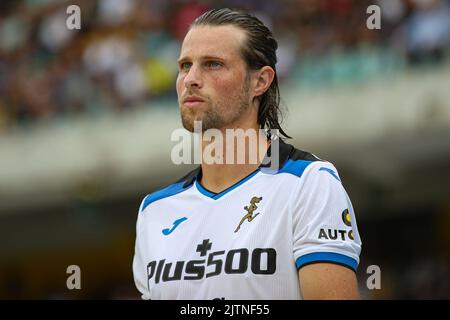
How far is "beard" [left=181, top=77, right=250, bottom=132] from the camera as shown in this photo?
14.0 ft

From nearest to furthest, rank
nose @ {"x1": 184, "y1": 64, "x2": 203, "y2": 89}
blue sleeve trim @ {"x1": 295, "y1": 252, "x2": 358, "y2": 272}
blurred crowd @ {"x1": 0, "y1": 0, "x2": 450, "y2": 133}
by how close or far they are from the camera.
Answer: blue sleeve trim @ {"x1": 295, "y1": 252, "x2": 358, "y2": 272} → nose @ {"x1": 184, "y1": 64, "x2": 203, "y2": 89} → blurred crowd @ {"x1": 0, "y1": 0, "x2": 450, "y2": 133}

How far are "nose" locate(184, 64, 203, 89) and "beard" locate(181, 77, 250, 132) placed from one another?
0.08 metres

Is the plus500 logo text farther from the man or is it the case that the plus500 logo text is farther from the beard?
the beard

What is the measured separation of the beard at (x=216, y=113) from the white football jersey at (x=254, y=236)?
26cm

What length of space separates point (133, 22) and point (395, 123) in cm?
489

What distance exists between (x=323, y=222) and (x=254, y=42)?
1000 mm

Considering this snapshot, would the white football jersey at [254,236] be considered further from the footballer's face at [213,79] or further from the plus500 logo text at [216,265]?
the footballer's face at [213,79]

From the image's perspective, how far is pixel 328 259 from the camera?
376 cm

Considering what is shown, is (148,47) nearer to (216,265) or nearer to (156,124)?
(156,124)

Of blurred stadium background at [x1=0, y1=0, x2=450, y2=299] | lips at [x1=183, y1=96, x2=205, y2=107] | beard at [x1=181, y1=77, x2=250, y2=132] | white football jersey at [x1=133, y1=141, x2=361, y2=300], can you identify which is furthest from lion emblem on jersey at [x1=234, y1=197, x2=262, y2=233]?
blurred stadium background at [x1=0, y1=0, x2=450, y2=299]

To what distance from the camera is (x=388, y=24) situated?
38.9 feet
